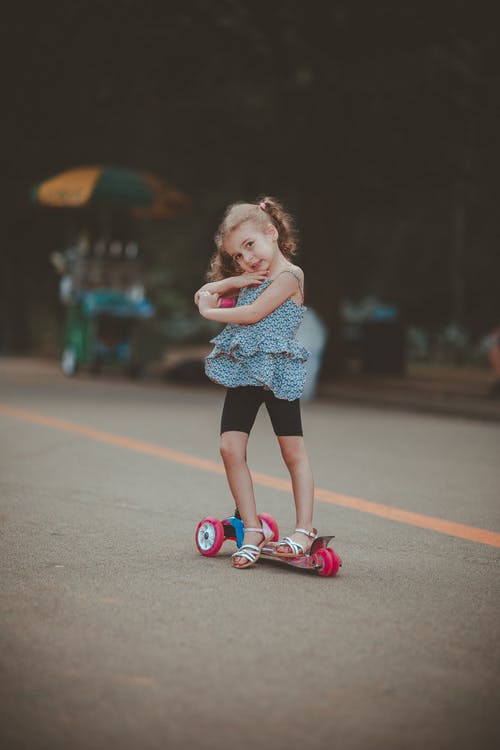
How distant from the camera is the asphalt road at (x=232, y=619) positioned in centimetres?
356

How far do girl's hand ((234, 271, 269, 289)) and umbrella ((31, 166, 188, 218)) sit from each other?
51.7 feet

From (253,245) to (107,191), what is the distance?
16065mm

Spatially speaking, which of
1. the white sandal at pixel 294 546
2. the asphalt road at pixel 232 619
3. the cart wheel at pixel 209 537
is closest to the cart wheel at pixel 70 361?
the asphalt road at pixel 232 619

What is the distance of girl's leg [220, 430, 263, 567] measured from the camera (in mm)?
5871

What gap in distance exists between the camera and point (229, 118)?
22250 mm

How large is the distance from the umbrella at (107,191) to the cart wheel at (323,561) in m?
16.3

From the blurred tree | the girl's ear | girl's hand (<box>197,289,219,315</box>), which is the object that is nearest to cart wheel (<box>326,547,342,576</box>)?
girl's hand (<box>197,289,219,315</box>)

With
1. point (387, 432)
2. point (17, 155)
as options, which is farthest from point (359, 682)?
point (17, 155)

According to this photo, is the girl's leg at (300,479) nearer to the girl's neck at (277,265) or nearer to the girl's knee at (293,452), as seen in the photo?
the girl's knee at (293,452)

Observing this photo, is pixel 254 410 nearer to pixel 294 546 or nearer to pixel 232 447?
pixel 232 447

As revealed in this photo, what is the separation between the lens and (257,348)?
18.9 ft

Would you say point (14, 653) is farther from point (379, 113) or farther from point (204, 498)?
point (379, 113)

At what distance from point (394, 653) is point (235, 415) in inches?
73.2

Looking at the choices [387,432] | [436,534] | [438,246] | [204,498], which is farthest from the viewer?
[438,246]
